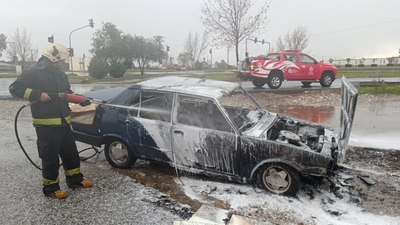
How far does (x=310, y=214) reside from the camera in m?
4.20

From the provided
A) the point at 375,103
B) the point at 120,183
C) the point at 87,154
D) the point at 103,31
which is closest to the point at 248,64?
the point at 375,103

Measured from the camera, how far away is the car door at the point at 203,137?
15.7 feet

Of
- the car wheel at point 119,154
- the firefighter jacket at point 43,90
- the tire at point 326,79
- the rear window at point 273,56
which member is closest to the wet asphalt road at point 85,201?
the car wheel at point 119,154

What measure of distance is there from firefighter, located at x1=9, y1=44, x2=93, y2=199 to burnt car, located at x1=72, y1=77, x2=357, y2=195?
1043 millimetres

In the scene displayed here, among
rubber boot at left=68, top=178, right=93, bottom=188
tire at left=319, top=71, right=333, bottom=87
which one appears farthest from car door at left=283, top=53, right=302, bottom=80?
rubber boot at left=68, top=178, right=93, bottom=188

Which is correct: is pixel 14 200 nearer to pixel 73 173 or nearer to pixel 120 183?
pixel 73 173

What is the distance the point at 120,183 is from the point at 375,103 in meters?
10.5

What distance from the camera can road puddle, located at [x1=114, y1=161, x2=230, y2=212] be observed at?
448cm

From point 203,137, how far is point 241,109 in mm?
1244

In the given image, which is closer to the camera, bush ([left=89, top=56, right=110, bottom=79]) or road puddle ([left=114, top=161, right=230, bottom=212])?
road puddle ([left=114, top=161, right=230, bottom=212])

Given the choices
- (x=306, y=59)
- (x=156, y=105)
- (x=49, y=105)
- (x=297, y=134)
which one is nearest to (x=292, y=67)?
(x=306, y=59)

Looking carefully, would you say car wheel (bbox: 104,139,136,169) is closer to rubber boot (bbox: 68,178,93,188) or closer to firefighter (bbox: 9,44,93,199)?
rubber boot (bbox: 68,178,93,188)

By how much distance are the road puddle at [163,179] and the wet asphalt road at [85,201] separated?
17cm

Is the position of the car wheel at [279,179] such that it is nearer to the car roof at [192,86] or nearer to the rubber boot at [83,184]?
the car roof at [192,86]
